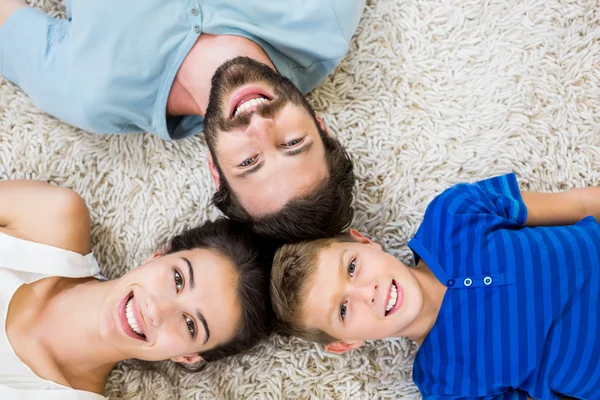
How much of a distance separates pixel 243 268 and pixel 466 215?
22.5 inches

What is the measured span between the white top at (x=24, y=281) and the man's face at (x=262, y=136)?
0.50m

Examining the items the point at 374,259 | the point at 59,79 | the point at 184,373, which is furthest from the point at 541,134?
the point at 59,79

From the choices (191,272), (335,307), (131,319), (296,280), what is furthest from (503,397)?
(131,319)

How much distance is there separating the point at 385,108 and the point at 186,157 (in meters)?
0.60

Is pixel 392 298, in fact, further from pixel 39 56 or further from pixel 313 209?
pixel 39 56

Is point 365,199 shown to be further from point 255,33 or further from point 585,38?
point 585,38

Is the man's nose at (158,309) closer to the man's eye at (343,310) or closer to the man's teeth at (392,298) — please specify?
the man's eye at (343,310)

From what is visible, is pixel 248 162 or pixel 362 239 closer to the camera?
pixel 248 162

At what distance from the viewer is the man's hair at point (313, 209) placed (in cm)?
125

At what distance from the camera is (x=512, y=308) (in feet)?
4.18

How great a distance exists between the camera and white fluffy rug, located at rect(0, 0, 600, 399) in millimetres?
1495

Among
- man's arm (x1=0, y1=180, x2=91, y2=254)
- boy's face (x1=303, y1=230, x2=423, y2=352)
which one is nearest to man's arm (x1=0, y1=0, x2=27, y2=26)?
man's arm (x1=0, y1=180, x2=91, y2=254)

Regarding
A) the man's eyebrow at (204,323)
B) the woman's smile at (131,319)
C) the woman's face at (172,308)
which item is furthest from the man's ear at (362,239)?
the woman's smile at (131,319)

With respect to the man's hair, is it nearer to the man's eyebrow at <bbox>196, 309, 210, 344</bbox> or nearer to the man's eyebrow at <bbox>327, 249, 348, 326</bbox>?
the man's eyebrow at <bbox>327, 249, 348, 326</bbox>
